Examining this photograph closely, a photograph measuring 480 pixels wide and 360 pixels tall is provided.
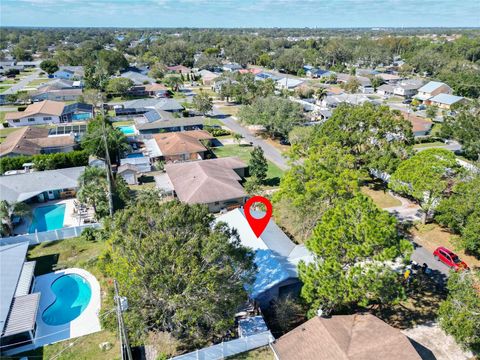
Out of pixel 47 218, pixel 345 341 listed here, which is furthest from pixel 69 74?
pixel 345 341

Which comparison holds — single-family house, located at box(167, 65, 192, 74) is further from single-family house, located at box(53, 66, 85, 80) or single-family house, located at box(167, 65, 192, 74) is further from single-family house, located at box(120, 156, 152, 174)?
single-family house, located at box(120, 156, 152, 174)

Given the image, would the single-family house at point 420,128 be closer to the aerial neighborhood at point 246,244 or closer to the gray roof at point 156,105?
the aerial neighborhood at point 246,244

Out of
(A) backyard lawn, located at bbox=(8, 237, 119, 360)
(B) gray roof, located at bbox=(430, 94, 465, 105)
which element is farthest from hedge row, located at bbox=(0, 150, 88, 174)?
(B) gray roof, located at bbox=(430, 94, 465, 105)

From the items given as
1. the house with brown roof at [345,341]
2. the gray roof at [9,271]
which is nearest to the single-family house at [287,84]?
the gray roof at [9,271]

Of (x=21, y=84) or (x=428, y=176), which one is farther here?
(x=21, y=84)

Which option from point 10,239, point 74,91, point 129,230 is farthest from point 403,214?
point 74,91

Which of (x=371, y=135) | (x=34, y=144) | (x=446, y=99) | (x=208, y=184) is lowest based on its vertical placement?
(x=446, y=99)

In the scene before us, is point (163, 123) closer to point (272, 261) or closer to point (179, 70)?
point (272, 261)
